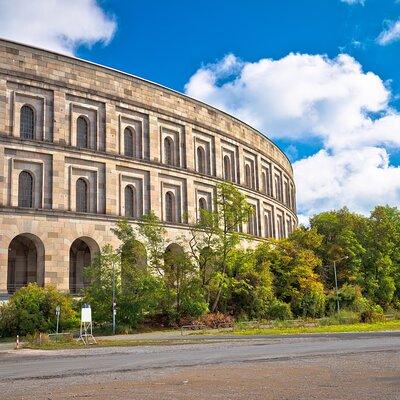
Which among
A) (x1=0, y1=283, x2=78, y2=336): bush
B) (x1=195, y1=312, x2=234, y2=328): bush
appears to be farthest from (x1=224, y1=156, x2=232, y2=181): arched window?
(x1=0, y1=283, x2=78, y2=336): bush

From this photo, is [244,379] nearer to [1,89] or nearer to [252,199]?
[1,89]

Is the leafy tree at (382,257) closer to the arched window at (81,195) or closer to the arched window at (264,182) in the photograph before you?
the arched window at (264,182)

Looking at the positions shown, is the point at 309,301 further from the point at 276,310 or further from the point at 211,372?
the point at 211,372

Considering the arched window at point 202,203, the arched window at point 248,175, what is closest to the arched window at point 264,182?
the arched window at point 248,175

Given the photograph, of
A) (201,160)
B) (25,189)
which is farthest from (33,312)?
(201,160)

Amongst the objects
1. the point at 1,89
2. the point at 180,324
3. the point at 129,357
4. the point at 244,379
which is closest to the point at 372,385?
the point at 244,379

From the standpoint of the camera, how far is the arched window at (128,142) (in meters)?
46.5

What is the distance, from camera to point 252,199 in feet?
195

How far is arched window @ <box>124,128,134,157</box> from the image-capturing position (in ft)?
153

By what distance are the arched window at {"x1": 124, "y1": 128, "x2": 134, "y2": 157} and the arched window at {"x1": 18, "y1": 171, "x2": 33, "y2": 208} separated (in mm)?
8708

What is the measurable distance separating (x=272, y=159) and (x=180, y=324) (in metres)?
31.2

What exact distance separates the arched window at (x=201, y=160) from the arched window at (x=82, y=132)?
491 inches

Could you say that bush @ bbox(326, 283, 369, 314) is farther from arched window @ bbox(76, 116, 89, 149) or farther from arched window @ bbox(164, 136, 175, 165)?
arched window @ bbox(76, 116, 89, 149)

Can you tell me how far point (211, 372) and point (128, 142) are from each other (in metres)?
33.2
